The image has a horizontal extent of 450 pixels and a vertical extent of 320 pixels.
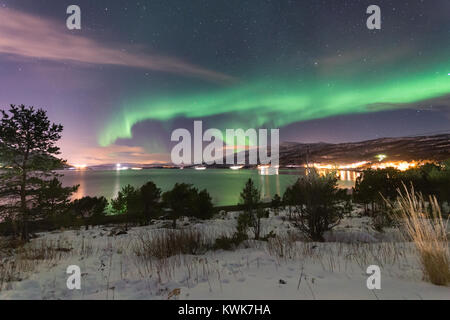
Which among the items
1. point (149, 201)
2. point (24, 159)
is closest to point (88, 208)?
point (149, 201)

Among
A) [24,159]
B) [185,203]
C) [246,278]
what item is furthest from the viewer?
[185,203]

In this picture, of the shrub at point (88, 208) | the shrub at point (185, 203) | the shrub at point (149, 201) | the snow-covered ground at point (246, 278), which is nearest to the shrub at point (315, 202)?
the snow-covered ground at point (246, 278)

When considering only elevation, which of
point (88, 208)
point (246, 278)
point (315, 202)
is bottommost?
point (88, 208)

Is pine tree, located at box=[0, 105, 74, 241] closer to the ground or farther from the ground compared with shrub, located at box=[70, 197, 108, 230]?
farther from the ground

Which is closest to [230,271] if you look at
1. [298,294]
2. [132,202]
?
[298,294]

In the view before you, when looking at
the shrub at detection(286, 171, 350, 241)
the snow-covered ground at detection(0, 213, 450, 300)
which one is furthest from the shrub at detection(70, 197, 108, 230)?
the shrub at detection(286, 171, 350, 241)

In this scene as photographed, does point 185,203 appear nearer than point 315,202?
No

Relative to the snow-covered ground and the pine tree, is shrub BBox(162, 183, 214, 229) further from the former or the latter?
the snow-covered ground

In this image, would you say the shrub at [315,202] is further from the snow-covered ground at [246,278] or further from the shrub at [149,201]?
the shrub at [149,201]

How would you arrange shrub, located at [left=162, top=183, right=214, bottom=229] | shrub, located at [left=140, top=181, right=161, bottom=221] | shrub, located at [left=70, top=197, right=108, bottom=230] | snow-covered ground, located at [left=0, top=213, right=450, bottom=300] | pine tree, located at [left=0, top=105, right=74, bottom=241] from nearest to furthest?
snow-covered ground, located at [left=0, top=213, right=450, bottom=300]
pine tree, located at [left=0, top=105, right=74, bottom=241]
shrub, located at [left=162, top=183, right=214, bottom=229]
shrub, located at [left=140, top=181, right=161, bottom=221]
shrub, located at [left=70, top=197, right=108, bottom=230]

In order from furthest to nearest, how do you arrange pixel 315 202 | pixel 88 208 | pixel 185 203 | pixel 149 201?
pixel 88 208 < pixel 149 201 < pixel 185 203 < pixel 315 202

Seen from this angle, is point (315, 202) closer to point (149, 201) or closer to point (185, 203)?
point (185, 203)
